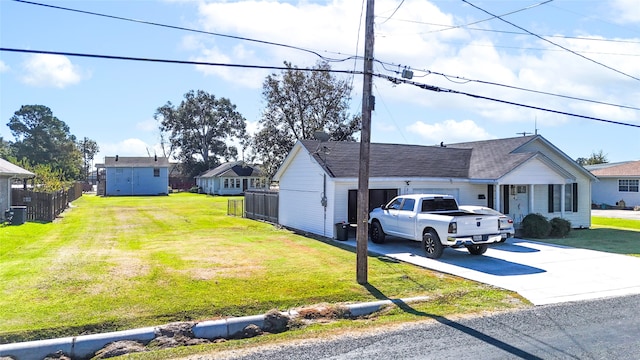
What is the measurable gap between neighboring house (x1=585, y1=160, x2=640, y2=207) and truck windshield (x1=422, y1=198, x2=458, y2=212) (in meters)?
30.1

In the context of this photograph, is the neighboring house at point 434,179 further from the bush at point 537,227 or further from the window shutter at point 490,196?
the bush at point 537,227

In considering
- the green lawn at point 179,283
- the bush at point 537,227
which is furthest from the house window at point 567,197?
the green lawn at point 179,283

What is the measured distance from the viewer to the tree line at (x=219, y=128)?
142ft

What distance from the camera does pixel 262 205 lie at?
2583 cm

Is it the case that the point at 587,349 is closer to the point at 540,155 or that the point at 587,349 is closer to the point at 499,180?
the point at 499,180

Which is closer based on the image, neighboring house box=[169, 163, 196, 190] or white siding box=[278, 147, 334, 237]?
white siding box=[278, 147, 334, 237]

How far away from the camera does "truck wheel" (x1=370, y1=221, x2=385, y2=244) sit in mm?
16648

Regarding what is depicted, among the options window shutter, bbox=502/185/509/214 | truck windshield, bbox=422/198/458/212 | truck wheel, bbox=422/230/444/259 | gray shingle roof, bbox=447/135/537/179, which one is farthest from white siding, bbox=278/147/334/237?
window shutter, bbox=502/185/509/214

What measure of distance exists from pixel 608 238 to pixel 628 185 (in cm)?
2461

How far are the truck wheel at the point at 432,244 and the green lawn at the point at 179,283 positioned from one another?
1477 mm

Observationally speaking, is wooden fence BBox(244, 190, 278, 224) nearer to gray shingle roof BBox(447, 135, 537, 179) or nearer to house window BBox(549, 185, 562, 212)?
gray shingle roof BBox(447, 135, 537, 179)

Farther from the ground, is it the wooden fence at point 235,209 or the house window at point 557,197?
the house window at point 557,197

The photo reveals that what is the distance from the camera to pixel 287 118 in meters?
43.8

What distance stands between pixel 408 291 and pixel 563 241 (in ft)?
36.9
